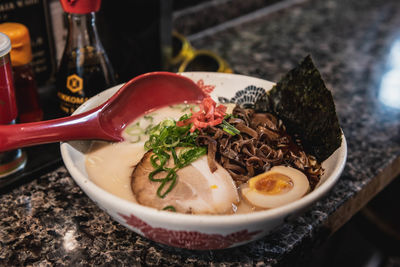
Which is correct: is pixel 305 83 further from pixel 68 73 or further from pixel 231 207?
pixel 68 73

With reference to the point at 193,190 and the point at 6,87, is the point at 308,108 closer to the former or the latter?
the point at 193,190

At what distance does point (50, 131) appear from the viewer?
0.85m

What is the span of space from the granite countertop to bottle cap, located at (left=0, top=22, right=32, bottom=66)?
0.30 meters

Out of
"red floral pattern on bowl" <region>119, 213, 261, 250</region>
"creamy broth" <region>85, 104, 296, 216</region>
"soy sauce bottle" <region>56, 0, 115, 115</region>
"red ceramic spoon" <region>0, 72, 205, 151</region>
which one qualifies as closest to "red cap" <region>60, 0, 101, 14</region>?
"soy sauce bottle" <region>56, 0, 115, 115</region>

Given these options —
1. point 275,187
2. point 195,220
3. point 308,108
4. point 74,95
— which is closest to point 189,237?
point 195,220

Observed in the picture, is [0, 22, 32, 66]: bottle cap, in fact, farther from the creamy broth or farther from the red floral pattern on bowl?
the red floral pattern on bowl

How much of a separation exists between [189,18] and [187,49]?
44 cm

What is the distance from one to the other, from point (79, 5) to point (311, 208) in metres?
0.72

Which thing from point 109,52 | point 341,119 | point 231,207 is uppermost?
point 109,52

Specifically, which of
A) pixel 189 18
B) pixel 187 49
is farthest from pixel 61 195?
pixel 189 18

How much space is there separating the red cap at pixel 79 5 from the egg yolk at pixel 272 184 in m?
0.57

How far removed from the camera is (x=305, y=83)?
102cm

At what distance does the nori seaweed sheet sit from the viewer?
937 millimetres

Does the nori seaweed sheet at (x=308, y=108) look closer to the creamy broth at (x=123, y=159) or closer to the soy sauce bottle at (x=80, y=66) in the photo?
the creamy broth at (x=123, y=159)
